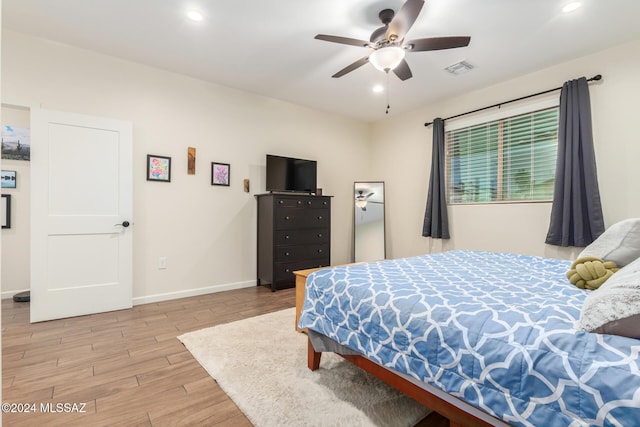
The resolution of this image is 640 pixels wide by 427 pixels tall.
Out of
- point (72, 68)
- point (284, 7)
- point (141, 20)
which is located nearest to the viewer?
point (284, 7)

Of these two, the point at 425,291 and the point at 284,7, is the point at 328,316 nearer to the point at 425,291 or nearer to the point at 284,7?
the point at 425,291

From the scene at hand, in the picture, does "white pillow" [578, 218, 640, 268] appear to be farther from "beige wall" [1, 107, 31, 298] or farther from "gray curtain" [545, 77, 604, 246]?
"beige wall" [1, 107, 31, 298]

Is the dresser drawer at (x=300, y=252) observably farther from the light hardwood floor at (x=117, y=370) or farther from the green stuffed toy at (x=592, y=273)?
the green stuffed toy at (x=592, y=273)

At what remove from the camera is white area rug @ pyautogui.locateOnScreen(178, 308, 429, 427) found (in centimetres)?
157

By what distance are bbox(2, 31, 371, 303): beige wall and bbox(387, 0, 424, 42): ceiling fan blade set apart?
243 centimetres

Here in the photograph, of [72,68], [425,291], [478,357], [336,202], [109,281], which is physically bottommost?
[109,281]

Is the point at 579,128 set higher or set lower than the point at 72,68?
lower

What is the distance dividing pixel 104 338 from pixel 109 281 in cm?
85

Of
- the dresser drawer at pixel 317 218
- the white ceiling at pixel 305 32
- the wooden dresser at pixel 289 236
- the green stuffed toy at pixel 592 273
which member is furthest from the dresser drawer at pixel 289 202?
the green stuffed toy at pixel 592 273

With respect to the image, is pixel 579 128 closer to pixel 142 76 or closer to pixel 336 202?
pixel 336 202

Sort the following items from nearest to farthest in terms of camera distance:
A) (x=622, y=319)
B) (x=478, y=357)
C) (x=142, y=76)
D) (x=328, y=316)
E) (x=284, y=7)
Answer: (x=622, y=319) → (x=478, y=357) → (x=328, y=316) → (x=284, y=7) → (x=142, y=76)

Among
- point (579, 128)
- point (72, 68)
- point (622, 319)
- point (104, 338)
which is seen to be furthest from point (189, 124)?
point (579, 128)

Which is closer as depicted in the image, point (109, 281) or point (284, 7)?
point (284, 7)

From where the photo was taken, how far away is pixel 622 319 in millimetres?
953
